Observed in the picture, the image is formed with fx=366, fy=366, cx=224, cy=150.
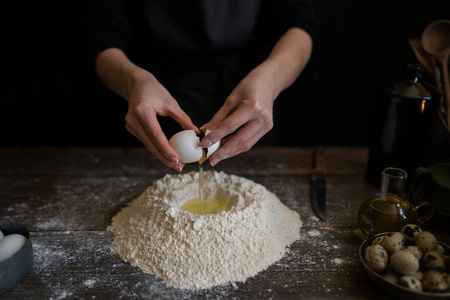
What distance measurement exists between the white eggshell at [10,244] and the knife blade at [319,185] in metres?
0.86

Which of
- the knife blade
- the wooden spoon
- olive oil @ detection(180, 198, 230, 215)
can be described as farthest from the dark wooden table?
the wooden spoon

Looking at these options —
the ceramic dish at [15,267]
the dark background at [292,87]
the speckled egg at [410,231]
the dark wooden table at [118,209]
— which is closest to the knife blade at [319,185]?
the dark wooden table at [118,209]

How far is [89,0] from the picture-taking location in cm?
147

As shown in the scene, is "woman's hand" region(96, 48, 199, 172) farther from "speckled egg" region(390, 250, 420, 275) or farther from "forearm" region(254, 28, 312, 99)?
"speckled egg" region(390, 250, 420, 275)

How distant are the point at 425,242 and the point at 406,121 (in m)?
0.50

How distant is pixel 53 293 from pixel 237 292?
44cm

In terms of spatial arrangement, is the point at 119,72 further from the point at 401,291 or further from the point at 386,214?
the point at 401,291

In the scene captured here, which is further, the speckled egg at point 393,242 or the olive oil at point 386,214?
the olive oil at point 386,214

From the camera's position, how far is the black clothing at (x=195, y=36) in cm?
146

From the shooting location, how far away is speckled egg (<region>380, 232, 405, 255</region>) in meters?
0.85

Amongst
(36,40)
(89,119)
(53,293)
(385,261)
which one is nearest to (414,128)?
(385,261)

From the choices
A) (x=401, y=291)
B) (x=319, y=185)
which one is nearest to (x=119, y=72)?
(x=319, y=185)

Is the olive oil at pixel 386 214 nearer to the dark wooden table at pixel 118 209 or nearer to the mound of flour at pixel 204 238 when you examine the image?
the dark wooden table at pixel 118 209

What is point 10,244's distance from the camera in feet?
2.93
